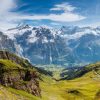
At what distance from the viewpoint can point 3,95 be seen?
197250 millimetres
